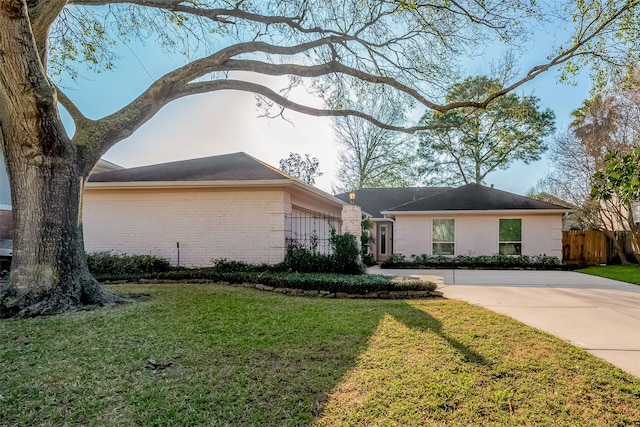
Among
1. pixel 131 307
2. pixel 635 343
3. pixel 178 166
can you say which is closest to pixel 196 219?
pixel 178 166

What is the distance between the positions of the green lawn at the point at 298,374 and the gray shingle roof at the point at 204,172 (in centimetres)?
531

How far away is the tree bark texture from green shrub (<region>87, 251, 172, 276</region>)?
365cm

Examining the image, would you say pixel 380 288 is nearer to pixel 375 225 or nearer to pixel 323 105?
pixel 323 105

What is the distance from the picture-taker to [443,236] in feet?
51.5

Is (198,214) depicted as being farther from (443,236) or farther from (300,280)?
(443,236)

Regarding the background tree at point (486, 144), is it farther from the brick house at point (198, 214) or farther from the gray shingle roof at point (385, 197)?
the brick house at point (198, 214)

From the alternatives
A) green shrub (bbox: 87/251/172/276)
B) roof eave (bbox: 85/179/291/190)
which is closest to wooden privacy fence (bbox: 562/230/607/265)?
roof eave (bbox: 85/179/291/190)

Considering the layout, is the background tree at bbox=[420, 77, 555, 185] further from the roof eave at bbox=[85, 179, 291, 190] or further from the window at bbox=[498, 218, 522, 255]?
the roof eave at bbox=[85, 179, 291, 190]

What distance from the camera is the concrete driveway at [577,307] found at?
3.94 metres

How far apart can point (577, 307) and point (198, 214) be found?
8.95 metres

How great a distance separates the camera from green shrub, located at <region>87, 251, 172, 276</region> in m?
9.04

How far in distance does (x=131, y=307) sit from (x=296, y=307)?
262 centimetres

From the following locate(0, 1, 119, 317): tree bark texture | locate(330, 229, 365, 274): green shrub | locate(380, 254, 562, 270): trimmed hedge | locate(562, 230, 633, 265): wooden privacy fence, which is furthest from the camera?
locate(562, 230, 633, 265): wooden privacy fence

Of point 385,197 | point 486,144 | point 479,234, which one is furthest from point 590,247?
point 385,197
